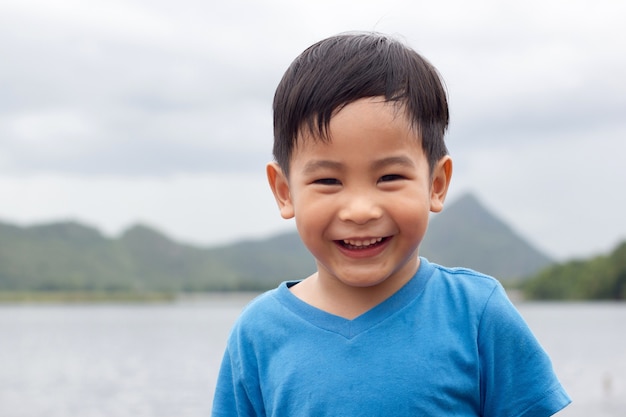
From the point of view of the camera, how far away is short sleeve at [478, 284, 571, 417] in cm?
251

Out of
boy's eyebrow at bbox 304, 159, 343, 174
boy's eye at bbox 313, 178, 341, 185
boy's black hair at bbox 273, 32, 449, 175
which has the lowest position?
boy's eye at bbox 313, 178, 341, 185

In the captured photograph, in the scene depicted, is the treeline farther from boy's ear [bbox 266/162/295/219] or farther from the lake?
boy's ear [bbox 266/162/295/219]

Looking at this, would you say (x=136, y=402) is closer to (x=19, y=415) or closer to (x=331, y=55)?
(x=19, y=415)

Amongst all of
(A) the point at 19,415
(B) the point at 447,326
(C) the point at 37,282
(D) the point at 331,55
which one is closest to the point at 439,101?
(D) the point at 331,55

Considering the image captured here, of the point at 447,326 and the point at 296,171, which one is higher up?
the point at 296,171

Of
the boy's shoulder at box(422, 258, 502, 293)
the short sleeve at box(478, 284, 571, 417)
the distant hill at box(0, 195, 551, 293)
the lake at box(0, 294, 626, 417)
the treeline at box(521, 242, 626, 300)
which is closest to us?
the short sleeve at box(478, 284, 571, 417)

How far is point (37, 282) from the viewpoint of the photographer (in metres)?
123

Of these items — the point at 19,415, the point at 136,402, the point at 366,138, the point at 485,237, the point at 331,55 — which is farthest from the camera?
the point at 485,237

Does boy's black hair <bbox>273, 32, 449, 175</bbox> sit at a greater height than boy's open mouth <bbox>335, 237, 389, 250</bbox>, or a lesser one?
greater

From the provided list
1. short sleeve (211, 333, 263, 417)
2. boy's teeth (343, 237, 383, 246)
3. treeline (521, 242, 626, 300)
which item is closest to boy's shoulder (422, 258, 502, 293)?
boy's teeth (343, 237, 383, 246)

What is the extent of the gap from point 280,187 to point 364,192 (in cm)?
35

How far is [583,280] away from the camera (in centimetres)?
8462

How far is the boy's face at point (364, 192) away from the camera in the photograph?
240 centimetres

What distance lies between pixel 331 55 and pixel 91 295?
126036mm
